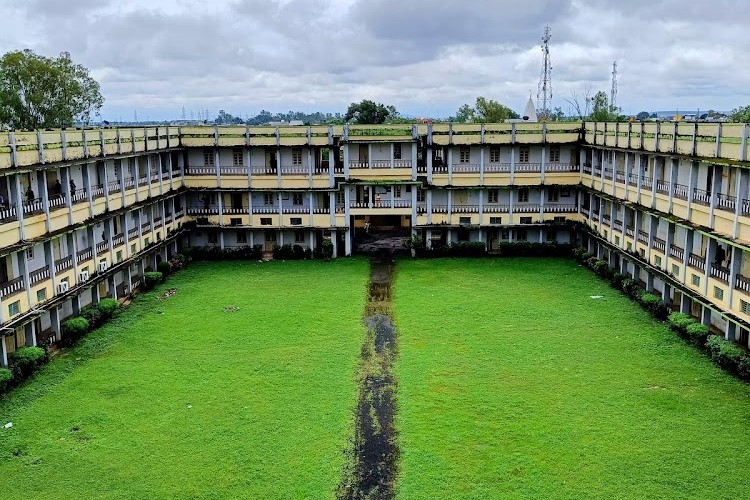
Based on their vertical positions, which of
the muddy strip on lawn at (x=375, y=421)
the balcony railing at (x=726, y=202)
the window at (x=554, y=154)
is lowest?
the muddy strip on lawn at (x=375, y=421)

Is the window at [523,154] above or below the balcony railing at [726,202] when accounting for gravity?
above

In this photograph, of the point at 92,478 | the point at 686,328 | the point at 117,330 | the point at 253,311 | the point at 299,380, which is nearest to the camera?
the point at 92,478

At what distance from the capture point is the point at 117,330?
1081 inches

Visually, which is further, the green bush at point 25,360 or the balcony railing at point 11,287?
the balcony railing at point 11,287

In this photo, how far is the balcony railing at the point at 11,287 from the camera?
22.8 metres

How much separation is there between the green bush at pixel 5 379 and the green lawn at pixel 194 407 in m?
0.49

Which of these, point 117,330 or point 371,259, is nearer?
point 117,330

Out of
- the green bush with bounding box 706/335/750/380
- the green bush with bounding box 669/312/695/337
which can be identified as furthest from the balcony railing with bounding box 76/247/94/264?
the green bush with bounding box 706/335/750/380

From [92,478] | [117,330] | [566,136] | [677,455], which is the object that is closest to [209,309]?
[117,330]

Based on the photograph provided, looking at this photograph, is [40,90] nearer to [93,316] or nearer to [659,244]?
[93,316]

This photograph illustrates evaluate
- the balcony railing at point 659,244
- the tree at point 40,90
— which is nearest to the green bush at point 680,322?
the balcony railing at point 659,244

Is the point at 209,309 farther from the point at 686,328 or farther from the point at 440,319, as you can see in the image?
the point at 686,328

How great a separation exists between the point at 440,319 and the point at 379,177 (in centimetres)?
1494

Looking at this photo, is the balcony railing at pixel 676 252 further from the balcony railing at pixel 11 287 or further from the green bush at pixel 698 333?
the balcony railing at pixel 11 287
